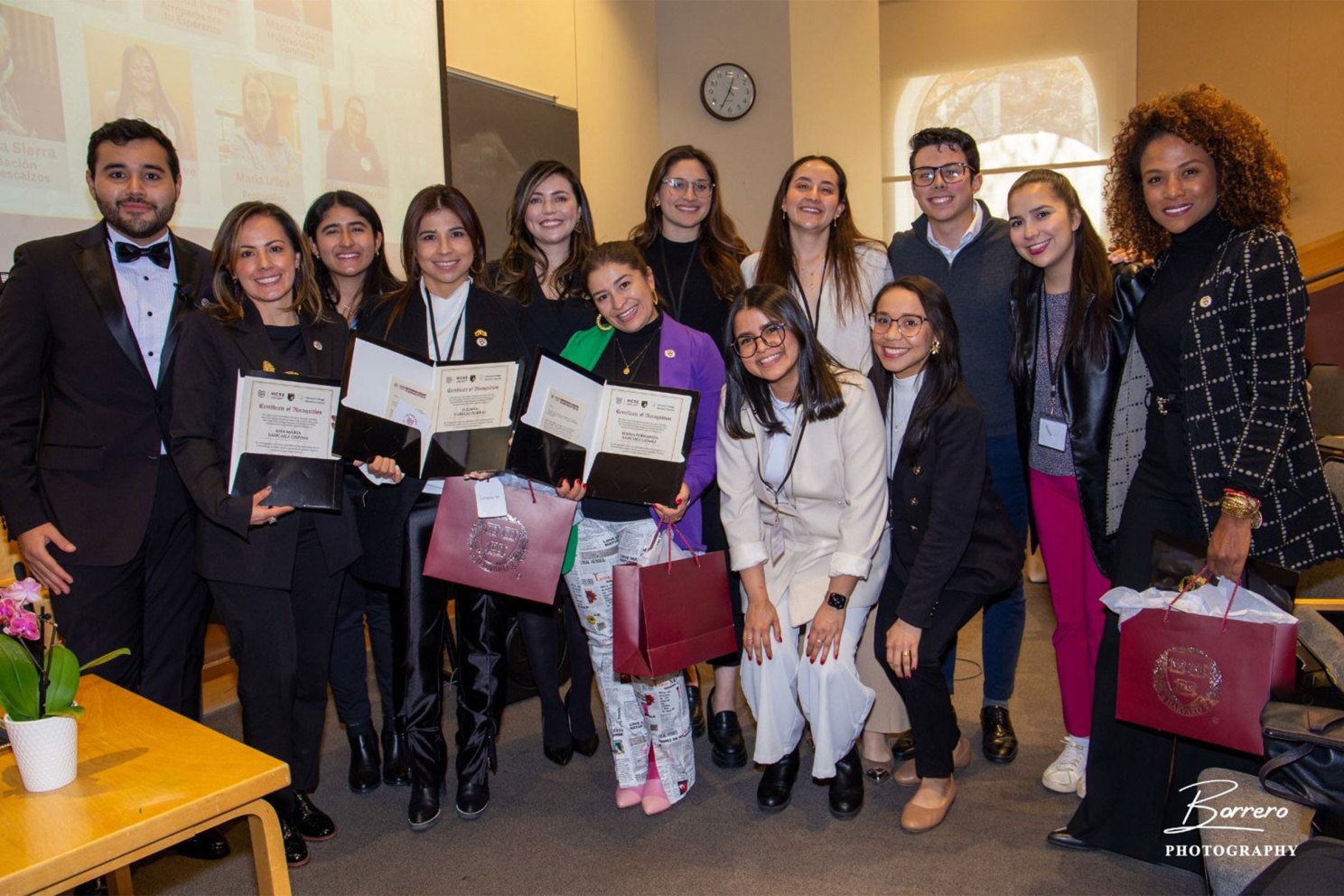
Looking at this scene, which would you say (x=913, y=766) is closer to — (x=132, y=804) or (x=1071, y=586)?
(x=1071, y=586)

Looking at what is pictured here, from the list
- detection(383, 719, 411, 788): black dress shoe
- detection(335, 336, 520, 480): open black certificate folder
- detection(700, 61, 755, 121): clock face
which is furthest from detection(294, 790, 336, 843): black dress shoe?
detection(700, 61, 755, 121): clock face

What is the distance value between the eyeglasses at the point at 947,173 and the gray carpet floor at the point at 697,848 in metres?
1.90

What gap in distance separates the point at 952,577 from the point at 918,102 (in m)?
7.47

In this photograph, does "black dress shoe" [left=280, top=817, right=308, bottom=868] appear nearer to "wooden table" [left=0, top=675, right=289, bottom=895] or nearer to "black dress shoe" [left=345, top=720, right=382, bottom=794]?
"black dress shoe" [left=345, top=720, right=382, bottom=794]

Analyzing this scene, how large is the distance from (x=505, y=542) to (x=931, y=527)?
3.89 ft

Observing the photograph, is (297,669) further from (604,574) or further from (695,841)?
(695,841)

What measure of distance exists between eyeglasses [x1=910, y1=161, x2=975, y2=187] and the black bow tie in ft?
7.33

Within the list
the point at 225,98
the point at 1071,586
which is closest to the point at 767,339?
the point at 1071,586

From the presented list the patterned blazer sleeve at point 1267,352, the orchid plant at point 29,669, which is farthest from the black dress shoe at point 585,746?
the patterned blazer sleeve at point 1267,352

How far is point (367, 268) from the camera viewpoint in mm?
3365

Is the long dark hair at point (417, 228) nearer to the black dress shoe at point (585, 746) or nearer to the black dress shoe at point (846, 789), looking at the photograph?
the black dress shoe at point (585, 746)

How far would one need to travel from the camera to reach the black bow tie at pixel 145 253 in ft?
8.89

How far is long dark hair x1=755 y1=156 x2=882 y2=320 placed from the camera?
10.4ft

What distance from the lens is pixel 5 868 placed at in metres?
1.45
